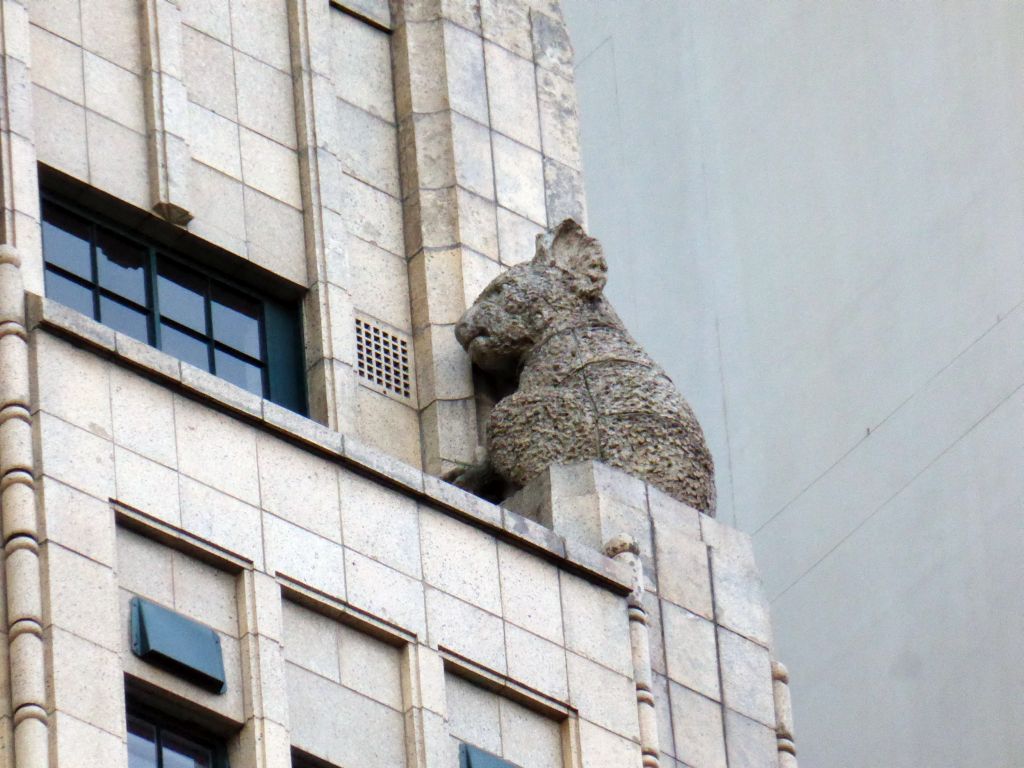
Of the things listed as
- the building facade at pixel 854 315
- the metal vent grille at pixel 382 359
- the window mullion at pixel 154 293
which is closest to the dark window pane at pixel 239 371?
the window mullion at pixel 154 293

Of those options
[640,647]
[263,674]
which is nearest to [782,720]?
[640,647]

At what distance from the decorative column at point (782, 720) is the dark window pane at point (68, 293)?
19.5 feet

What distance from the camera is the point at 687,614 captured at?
28.0 metres

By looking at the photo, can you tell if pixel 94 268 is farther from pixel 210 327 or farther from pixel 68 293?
pixel 210 327

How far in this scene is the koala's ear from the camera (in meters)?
29.9

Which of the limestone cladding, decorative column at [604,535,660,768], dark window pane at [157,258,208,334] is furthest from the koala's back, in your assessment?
dark window pane at [157,258,208,334]

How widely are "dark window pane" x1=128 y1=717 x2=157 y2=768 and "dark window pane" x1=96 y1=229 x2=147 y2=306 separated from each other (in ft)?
17.5

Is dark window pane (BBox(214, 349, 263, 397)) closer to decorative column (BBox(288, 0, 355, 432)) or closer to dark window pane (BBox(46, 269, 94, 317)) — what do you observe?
decorative column (BBox(288, 0, 355, 432))

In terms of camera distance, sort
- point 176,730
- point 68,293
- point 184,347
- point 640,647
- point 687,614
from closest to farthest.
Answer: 1. point 176,730
2. point 640,647
3. point 68,293
4. point 687,614
5. point 184,347

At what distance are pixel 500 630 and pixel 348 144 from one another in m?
6.03

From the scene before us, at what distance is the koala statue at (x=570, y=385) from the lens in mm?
28703

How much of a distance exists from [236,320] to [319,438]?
366 cm

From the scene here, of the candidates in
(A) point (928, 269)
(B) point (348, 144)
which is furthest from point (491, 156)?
(A) point (928, 269)

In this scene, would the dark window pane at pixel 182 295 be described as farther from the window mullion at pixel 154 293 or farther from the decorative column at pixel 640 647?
the decorative column at pixel 640 647
